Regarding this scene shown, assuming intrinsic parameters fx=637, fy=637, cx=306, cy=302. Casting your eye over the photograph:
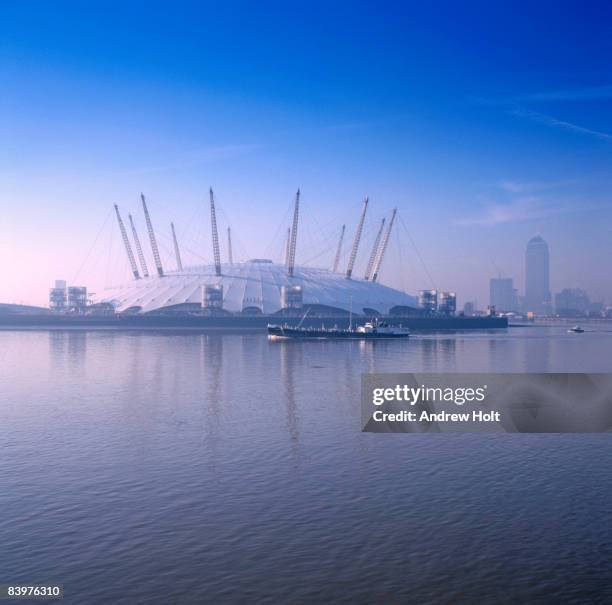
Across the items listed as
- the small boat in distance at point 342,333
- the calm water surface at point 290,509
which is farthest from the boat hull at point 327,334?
the calm water surface at point 290,509

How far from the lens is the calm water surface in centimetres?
1681

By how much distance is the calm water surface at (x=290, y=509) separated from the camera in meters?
16.8

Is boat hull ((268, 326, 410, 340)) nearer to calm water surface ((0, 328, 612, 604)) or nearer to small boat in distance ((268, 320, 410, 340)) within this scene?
small boat in distance ((268, 320, 410, 340))

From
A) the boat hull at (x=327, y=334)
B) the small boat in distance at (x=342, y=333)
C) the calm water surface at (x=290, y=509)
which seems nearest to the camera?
the calm water surface at (x=290, y=509)

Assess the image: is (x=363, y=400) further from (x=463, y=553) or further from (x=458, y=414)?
(x=463, y=553)

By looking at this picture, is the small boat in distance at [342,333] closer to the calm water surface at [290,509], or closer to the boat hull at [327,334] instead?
the boat hull at [327,334]

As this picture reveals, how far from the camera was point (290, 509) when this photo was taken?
22281 mm

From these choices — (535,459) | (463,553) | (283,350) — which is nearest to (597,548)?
(463,553)

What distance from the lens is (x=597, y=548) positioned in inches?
754

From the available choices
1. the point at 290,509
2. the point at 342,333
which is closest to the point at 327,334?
the point at 342,333

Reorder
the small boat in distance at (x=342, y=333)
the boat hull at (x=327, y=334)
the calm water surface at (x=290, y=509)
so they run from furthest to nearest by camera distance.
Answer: the small boat in distance at (x=342, y=333), the boat hull at (x=327, y=334), the calm water surface at (x=290, y=509)

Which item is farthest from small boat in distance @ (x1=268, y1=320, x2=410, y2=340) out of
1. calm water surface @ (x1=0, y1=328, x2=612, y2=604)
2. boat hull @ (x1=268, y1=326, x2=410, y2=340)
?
calm water surface @ (x1=0, y1=328, x2=612, y2=604)

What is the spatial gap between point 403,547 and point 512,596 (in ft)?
11.9

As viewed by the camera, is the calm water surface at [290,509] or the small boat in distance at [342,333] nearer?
the calm water surface at [290,509]
